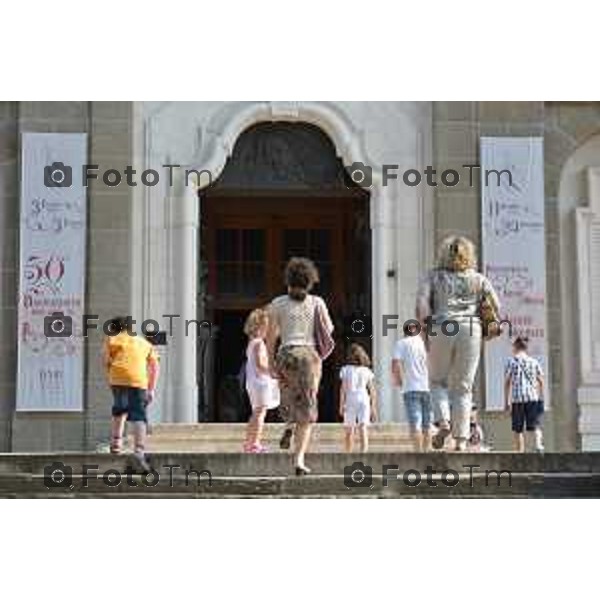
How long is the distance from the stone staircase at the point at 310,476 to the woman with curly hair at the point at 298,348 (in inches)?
16.1

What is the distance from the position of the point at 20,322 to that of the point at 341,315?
4344 mm

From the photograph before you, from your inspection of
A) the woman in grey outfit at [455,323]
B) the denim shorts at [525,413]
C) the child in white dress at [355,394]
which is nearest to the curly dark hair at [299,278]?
the woman in grey outfit at [455,323]

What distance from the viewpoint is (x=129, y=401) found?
1205 centimetres

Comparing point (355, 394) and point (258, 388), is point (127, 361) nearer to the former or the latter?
point (258, 388)

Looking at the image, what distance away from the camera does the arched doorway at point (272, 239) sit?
18609mm

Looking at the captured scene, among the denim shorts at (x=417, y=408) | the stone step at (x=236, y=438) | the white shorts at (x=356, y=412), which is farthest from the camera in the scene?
the stone step at (x=236, y=438)

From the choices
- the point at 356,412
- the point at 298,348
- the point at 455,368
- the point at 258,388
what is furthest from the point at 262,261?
the point at 298,348

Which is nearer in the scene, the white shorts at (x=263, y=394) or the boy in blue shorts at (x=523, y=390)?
the white shorts at (x=263, y=394)

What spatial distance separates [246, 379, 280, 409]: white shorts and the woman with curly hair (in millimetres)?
2700

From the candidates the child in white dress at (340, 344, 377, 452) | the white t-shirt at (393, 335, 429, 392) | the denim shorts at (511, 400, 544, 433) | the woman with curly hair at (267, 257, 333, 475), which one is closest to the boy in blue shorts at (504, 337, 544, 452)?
the denim shorts at (511, 400, 544, 433)

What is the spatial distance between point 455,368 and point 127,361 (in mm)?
2989

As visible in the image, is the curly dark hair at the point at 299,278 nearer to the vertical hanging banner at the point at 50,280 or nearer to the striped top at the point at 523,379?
the striped top at the point at 523,379

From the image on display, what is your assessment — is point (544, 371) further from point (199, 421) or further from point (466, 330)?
point (466, 330)

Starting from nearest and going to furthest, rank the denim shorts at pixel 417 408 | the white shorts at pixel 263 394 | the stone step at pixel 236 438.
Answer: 1. the white shorts at pixel 263 394
2. the denim shorts at pixel 417 408
3. the stone step at pixel 236 438
